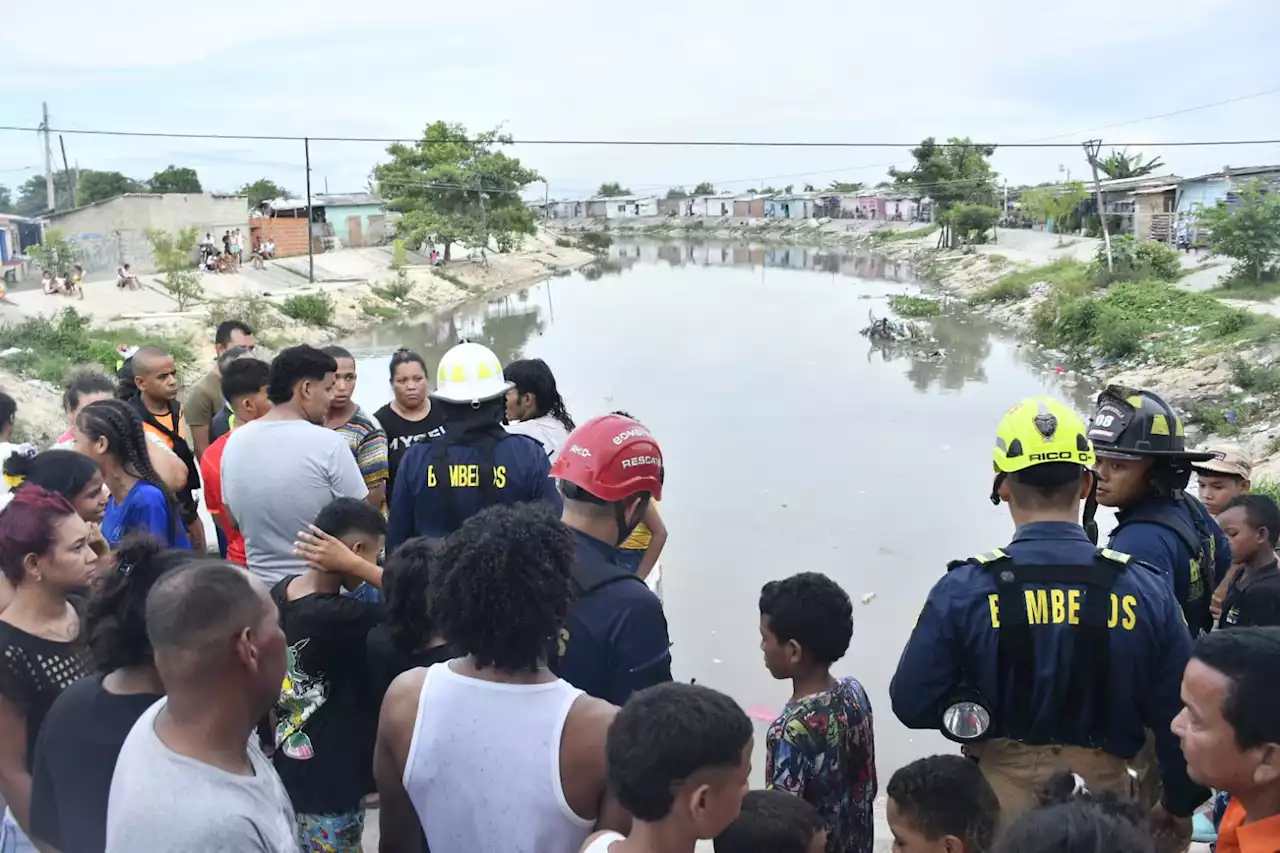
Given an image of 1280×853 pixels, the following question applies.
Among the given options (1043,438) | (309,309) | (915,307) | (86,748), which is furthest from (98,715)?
(915,307)

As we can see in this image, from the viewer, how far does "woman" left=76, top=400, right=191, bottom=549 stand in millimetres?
3602

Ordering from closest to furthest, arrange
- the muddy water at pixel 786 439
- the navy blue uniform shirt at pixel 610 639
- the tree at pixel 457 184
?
the navy blue uniform shirt at pixel 610 639 → the muddy water at pixel 786 439 → the tree at pixel 457 184

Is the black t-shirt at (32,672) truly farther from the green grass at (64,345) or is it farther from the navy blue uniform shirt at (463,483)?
the green grass at (64,345)

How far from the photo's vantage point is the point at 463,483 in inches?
142

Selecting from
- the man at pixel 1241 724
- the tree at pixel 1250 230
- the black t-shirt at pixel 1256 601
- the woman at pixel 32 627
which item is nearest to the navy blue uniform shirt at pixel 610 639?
the man at pixel 1241 724

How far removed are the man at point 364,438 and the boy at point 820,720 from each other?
2.55 m

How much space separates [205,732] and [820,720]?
1575 millimetres

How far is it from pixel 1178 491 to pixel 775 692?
351cm

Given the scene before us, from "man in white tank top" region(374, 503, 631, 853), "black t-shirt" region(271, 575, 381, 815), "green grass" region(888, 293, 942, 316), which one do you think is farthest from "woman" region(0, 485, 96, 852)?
"green grass" region(888, 293, 942, 316)

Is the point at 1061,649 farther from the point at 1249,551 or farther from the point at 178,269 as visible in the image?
the point at 178,269

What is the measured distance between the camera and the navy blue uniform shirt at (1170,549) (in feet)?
9.50

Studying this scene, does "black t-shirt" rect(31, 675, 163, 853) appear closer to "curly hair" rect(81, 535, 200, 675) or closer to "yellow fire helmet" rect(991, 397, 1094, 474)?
"curly hair" rect(81, 535, 200, 675)

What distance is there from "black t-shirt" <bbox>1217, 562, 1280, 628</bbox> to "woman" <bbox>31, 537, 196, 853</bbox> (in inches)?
134

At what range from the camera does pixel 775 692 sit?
6125 millimetres
